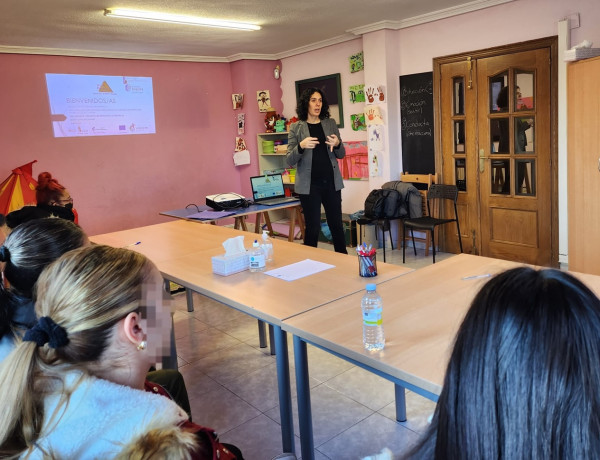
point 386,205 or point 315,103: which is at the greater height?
point 315,103

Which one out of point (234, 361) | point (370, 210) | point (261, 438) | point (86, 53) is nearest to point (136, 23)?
point (86, 53)

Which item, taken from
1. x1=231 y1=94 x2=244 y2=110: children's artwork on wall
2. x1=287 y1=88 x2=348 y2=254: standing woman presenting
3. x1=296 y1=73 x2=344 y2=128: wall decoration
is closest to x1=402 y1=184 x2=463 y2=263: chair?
x1=287 y1=88 x2=348 y2=254: standing woman presenting

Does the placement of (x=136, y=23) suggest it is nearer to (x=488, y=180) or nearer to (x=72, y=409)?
(x=488, y=180)

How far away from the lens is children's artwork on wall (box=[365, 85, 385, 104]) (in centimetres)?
564

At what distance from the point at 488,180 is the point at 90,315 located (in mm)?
4674

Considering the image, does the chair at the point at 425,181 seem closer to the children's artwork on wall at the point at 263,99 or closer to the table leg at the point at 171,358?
the children's artwork on wall at the point at 263,99

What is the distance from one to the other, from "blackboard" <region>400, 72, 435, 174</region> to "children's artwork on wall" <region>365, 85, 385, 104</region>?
0.22 metres

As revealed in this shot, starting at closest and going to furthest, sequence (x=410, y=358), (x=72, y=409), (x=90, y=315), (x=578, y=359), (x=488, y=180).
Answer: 1. (x=578, y=359)
2. (x=72, y=409)
3. (x=90, y=315)
4. (x=410, y=358)
5. (x=488, y=180)

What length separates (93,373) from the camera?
1098 millimetres

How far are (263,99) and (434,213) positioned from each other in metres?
3.02

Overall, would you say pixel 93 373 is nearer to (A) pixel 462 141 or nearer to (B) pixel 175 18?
(B) pixel 175 18

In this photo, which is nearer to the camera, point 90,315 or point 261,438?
point 90,315

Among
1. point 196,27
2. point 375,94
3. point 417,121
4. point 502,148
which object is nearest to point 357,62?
point 375,94

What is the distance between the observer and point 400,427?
2396 millimetres
